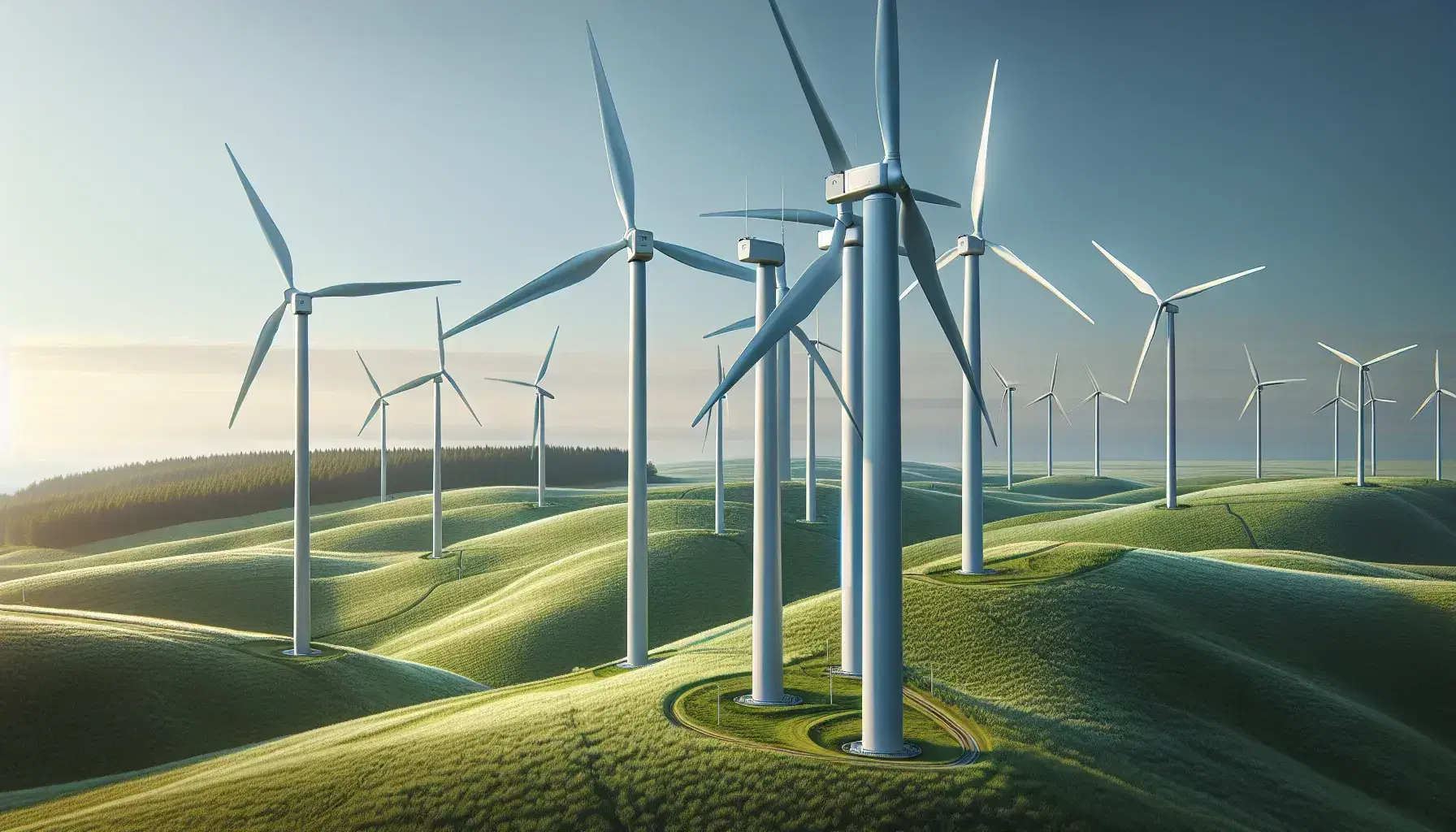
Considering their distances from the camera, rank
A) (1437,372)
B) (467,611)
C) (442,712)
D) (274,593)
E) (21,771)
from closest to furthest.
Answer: (21,771) < (442,712) < (467,611) < (274,593) < (1437,372)

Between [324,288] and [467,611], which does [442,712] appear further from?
[467,611]

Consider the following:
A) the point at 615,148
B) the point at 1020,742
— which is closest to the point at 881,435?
the point at 1020,742

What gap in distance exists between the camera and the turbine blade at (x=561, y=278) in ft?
96.4

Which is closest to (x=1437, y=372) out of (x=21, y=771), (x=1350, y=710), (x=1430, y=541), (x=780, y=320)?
(x=1430, y=541)

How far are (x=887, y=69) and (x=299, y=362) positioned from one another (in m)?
30.3

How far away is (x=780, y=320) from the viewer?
19.0 m

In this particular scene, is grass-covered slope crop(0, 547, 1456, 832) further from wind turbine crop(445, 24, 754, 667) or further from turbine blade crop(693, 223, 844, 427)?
turbine blade crop(693, 223, 844, 427)

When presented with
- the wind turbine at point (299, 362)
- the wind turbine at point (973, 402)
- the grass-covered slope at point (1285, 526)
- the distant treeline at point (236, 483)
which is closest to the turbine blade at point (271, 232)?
the wind turbine at point (299, 362)

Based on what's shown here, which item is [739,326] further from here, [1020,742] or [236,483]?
[236,483]

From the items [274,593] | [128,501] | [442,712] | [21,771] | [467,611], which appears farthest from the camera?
[128,501]

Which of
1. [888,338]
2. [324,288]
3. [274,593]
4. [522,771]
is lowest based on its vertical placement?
[274,593]

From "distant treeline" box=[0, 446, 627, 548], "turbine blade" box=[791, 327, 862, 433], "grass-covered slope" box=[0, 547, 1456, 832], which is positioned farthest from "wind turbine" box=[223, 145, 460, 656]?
→ "distant treeline" box=[0, 446, 627, 548]

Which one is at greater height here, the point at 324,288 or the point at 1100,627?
the point at 324,288

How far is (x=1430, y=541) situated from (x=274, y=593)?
86.9m
